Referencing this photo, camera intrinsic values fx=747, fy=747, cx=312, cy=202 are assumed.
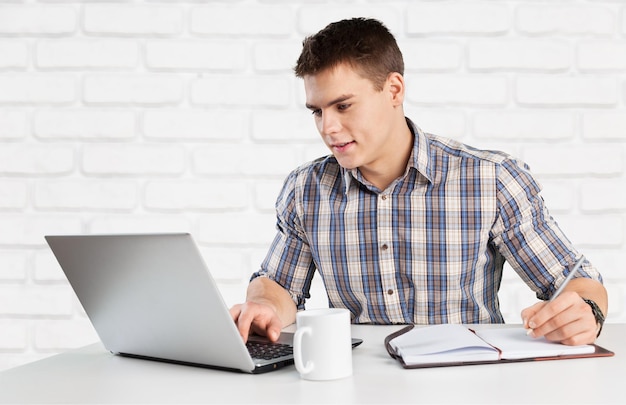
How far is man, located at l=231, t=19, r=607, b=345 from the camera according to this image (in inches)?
59.0

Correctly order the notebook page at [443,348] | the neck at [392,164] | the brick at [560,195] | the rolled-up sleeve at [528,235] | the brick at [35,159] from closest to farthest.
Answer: the notebook page at [443,348] → the rolled-up sleeve at [528,235] → the neck at [392,164] → the brick at [560,195] → the brick at [35,159]

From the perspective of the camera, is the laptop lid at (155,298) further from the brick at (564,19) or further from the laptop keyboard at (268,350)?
the brick at (564,19)

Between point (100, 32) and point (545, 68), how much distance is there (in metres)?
1.18

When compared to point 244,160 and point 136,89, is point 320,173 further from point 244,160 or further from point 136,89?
point 136,89

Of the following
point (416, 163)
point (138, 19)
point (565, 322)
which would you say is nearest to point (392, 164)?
point (416, 163)

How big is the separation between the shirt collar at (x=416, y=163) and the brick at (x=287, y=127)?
1.10ft

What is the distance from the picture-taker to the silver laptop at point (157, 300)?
89 centimetres

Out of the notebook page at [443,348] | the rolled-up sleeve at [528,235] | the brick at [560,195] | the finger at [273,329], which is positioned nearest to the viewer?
the notebook page at [443,348]

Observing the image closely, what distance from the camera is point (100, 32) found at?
2008 mm

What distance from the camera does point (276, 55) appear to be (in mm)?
1965

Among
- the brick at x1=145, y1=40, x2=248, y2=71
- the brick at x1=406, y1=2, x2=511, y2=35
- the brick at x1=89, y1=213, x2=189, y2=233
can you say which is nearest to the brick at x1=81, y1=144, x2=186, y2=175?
the brick at x1=89, y1=213, x2=189, y2=233

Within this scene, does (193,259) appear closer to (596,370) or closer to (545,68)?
(596,370)

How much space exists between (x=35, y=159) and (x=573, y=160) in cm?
142

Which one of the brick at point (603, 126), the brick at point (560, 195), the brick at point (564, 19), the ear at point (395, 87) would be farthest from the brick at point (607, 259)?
the ear at point (395, 87)
